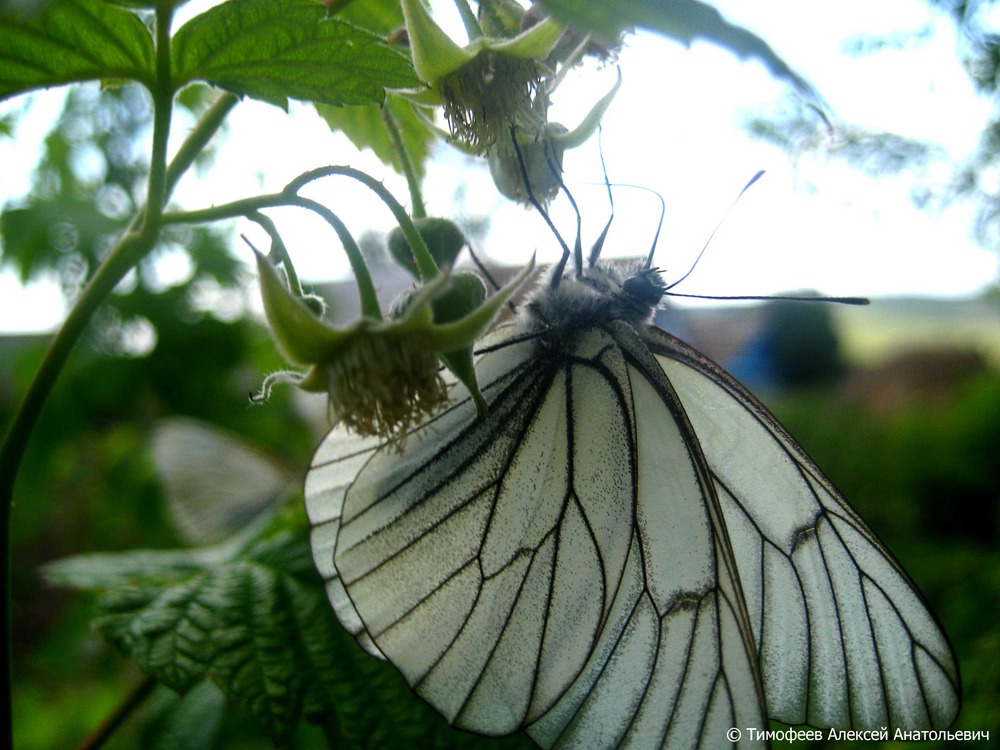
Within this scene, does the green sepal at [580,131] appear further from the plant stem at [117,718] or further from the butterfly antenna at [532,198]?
the plant stem at [117,718]

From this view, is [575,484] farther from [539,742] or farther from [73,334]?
[73,334]

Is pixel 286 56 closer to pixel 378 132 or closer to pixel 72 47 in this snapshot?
pixel 72 47

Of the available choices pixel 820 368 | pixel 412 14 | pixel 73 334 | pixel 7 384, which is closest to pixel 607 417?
pixel 412 14

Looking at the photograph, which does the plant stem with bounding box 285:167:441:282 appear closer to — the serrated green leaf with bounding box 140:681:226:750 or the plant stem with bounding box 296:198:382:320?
the plant stem with bounding box 296:198:382:320

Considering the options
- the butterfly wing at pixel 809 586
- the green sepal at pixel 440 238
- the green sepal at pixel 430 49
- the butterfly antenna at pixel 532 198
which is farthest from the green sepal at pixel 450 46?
the butterfly wing at pixel 809 586

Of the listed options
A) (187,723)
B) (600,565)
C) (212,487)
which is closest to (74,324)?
(600,565)

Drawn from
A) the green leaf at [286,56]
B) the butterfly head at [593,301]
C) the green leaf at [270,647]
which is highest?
the green leaf at [286,56]
